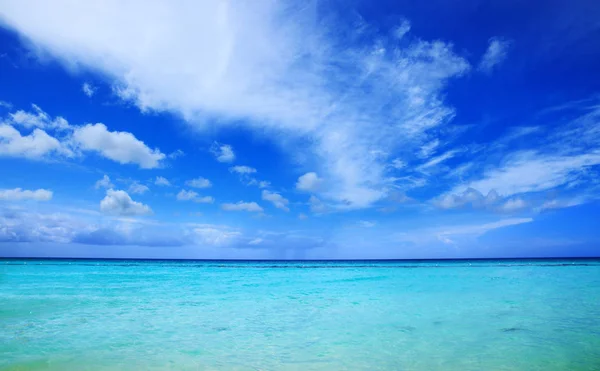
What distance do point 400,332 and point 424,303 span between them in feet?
17.7

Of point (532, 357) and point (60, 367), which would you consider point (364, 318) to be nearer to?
point (532, 357)

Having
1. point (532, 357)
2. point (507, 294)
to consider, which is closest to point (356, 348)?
point (532, 357)

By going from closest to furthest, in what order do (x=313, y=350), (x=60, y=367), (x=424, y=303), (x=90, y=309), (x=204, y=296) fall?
(x=60, y=367), (x=313, y=350), (x=90, y=309), (x=424, y=303), (x=204, y=296)

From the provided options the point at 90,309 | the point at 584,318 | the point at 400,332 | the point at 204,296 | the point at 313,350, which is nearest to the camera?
the point at 313,350

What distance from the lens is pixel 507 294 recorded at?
634 inches

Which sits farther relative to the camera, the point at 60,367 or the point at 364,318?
the point at 364,318

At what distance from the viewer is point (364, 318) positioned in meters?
10.7

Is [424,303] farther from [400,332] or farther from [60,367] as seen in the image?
[60,367]

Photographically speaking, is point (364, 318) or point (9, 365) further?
point (364, 318)

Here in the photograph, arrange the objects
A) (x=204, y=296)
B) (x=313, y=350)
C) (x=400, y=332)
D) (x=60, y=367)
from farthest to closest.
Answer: (x=204, y=296), (x=400, y=332), (x=313, y=350), (x=60, y=367)

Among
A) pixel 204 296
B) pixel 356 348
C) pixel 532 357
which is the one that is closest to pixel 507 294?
pixel 532 357

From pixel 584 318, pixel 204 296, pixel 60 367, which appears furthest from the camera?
pixel 204 296

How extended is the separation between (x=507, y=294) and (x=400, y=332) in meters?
10.3

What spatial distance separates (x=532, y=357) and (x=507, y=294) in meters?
10.8
